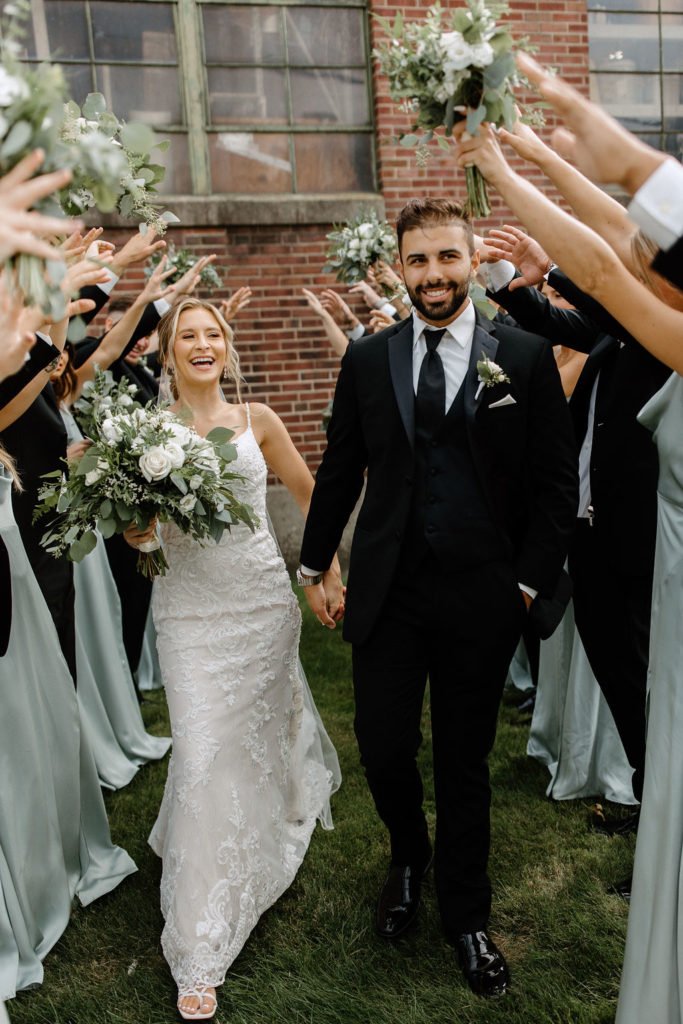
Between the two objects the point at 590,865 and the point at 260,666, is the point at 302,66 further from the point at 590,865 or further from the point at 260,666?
the point at 590,865

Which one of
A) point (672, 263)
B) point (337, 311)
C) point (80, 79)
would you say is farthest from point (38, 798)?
point (80, 79)

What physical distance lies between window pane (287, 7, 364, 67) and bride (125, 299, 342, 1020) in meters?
5.32

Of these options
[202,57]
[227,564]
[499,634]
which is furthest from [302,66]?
[499,634]

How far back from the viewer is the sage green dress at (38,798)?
312 cm

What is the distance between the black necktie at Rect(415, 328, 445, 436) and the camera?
3039 millimetres

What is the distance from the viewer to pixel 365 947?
3.20 metres

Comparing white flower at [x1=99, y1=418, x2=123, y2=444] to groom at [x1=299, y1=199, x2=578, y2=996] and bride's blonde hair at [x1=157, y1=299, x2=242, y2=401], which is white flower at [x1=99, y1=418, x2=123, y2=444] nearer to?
bride's blonde hair at [x1=157, y1=299, x2=242, y2=401]

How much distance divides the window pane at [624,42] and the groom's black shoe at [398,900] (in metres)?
7.93

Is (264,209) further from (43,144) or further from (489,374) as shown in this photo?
(43,144)

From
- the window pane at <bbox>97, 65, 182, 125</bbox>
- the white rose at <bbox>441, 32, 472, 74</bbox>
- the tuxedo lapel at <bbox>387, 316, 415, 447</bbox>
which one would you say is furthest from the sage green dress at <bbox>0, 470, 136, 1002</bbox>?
the window pane at <bbox>97, 65, 182, 125</bbox>

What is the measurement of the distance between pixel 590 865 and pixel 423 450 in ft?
6.18

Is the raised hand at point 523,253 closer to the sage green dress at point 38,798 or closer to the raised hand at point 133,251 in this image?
the raised hand at point 133,251

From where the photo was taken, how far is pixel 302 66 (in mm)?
8086

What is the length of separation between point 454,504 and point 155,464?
108 cm
